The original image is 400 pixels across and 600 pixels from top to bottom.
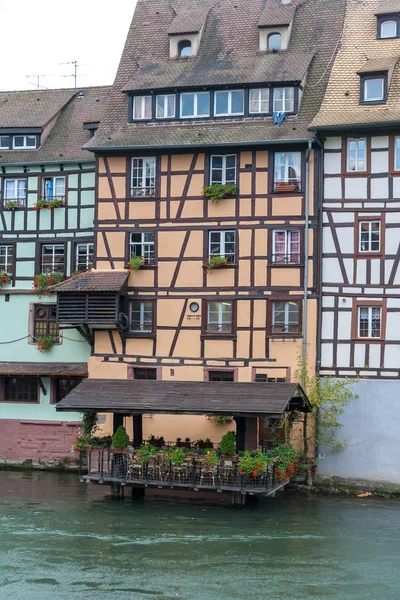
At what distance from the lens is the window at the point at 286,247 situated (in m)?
32.6

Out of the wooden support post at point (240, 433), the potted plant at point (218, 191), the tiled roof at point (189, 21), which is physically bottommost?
the wooden support post at point (240, 433)

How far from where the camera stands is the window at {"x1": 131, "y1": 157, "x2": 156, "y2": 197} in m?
34.0

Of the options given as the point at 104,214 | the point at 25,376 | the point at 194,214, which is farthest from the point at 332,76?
the point at 25,376


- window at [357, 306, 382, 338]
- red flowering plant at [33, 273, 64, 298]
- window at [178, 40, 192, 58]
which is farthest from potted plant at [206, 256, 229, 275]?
window at [178, 40, 192, 58]

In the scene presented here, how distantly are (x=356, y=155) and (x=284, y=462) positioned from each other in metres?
9.86

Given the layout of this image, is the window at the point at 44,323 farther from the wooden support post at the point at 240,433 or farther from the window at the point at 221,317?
the wooden support post at the point at 240,433

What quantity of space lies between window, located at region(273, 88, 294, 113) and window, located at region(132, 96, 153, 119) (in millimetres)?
4191

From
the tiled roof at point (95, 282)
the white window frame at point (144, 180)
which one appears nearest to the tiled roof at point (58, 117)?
the white window frame at point (144, 180)

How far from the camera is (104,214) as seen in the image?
112 feet

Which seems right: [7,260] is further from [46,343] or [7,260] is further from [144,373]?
[144,373]

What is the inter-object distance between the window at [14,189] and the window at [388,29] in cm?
1340

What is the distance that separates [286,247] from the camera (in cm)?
3272

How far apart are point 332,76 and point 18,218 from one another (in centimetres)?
1204

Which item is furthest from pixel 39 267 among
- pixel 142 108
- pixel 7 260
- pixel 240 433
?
pixel 240 433
